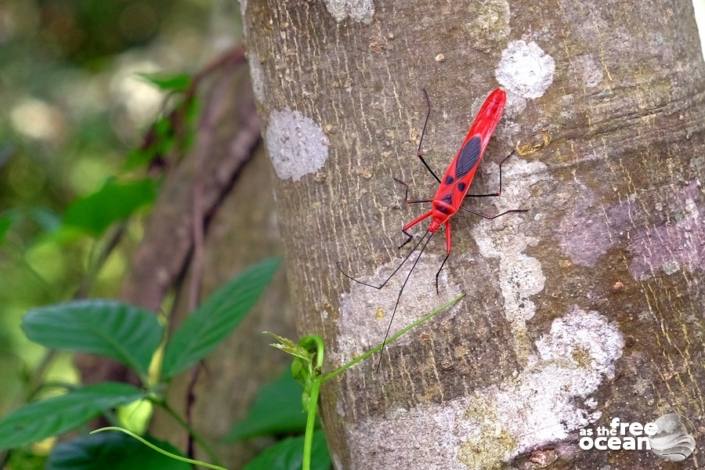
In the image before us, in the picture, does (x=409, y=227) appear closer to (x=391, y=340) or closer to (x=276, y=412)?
(x=391, y=340)

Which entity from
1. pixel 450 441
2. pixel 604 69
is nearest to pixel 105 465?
Result: pixel 450 441

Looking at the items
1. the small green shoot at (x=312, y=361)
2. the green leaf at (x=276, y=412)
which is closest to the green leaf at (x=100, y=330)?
the green leaf at (x=276, y=412)

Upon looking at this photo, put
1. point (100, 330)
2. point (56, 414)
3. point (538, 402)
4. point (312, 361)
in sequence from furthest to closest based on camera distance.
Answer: point (100, 330), point (56, 414), point (312, 361), point (538, 402)

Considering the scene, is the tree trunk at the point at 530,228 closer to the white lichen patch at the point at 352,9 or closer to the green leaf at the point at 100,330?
the white lichen patch at the point at 352,9

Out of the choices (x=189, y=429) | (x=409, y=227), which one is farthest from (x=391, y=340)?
(x=189, y=429)

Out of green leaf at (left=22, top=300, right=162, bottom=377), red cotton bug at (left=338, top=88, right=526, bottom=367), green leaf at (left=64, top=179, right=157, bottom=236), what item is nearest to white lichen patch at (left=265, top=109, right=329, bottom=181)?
red cotton bug at (left=338, top=88, right=526, bottom=367)

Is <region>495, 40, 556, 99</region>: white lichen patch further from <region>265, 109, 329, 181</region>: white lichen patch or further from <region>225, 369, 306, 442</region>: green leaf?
<region>225, 369, 306, 442</region>: green leaf
